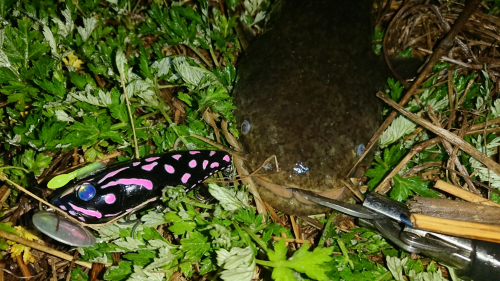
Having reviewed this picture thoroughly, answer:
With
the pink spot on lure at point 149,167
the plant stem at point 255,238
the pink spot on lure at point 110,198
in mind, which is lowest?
the plant stem at point 255,238

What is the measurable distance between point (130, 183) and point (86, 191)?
0.20 m

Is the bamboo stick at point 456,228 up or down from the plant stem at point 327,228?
up

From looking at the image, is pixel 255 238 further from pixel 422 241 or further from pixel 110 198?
pixel 422 241

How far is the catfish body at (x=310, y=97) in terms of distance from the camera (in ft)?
6.89

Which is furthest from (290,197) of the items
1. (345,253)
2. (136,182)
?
(136,182)

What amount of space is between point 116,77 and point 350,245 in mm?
1740

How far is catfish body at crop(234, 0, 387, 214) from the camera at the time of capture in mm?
2100

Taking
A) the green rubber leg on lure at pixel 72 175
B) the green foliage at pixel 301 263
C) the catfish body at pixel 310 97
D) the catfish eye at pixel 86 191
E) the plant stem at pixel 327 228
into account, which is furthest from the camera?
the plant stem at pixel 327 228

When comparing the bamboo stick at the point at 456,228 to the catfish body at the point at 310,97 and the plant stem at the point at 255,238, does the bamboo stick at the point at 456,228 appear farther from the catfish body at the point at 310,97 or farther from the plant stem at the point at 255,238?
the plant stem at the point at 255,238

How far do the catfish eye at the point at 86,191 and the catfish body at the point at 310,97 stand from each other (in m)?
0.85

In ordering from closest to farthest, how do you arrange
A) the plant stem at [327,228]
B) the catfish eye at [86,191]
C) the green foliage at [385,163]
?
1. the catfish eye at [86,191]
2. the plant stem at [327,228]
3. the green foliage at [385,163]

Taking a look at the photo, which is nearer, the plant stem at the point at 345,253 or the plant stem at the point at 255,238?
the plant stem at the point at 255,238

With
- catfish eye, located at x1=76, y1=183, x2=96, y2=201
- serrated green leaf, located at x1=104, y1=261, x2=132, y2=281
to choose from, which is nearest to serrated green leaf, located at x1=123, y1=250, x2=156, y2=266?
serrated green leaf, located at x1=104, y1=261, x2=132, y2=281

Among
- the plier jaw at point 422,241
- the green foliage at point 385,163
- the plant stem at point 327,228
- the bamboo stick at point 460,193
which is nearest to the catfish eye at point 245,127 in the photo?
the plier jaw at point 422,241
